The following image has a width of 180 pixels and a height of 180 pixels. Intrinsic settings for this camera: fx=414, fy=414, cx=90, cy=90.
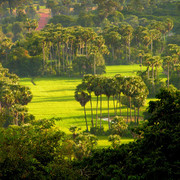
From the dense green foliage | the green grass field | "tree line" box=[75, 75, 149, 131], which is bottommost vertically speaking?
the green grass field

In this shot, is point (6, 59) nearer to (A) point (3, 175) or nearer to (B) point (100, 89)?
(B) point (100, 89)

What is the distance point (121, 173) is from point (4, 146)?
10134mm

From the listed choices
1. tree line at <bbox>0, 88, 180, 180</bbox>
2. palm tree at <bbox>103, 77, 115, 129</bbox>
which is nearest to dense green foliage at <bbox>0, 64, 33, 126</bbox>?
palm tree at <bbox>103, 77, 115, 129</bbox>

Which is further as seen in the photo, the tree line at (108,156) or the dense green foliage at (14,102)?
the dense green foliage at (14,102)

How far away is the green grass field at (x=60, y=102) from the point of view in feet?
358

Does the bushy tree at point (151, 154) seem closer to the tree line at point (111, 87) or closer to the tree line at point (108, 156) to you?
the tree line at point (108, 156)

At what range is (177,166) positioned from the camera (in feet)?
109

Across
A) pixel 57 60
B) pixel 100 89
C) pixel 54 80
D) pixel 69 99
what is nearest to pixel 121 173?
pixel 100 89

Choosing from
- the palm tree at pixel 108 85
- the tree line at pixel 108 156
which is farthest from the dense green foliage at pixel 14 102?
the tree line at pixel 108 156

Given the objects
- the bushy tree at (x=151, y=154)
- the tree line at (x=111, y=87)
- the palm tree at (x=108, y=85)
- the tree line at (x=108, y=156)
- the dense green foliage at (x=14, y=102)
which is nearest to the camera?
the bushy tree at (x=151, y=154)

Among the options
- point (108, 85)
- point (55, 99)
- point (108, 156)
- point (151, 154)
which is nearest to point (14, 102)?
point (108, 85)

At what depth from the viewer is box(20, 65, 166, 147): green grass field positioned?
358 feet

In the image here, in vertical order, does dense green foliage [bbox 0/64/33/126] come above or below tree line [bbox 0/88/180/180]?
below

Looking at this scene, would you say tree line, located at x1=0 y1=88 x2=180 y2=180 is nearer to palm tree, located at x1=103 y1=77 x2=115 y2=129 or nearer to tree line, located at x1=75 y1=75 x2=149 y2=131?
palm tree, located at x1=103 y1=77 x2=115 y2=129
